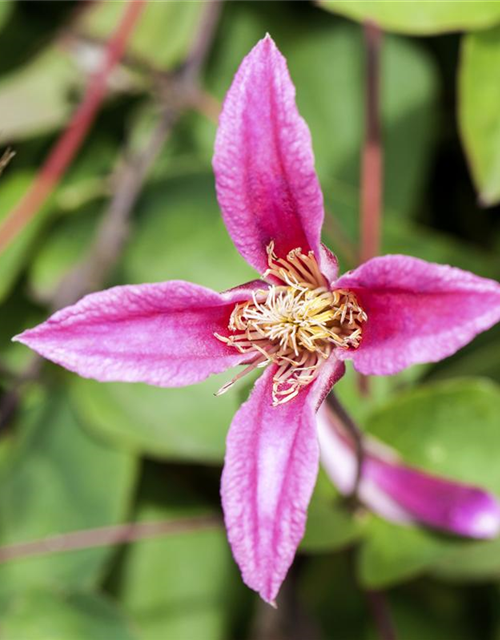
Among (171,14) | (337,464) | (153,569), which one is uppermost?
(171,14)

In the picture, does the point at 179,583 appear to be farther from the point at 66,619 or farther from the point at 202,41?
the point at 202,41

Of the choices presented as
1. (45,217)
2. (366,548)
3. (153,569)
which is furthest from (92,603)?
(45,217)

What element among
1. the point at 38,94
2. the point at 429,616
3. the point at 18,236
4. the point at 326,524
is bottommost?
the point at 429,616

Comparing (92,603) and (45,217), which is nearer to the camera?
(92,603)

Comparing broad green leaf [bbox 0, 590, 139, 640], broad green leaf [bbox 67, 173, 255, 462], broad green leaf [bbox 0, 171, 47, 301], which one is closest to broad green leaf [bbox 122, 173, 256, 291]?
broad green leaf [bbox 67, 173, 255, 462]

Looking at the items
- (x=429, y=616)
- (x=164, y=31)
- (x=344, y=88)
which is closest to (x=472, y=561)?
(x=429, y=616)

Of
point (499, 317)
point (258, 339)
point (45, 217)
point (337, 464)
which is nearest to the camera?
point (499, 317)

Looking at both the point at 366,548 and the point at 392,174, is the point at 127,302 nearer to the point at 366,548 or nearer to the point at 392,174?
the point at 366,548
